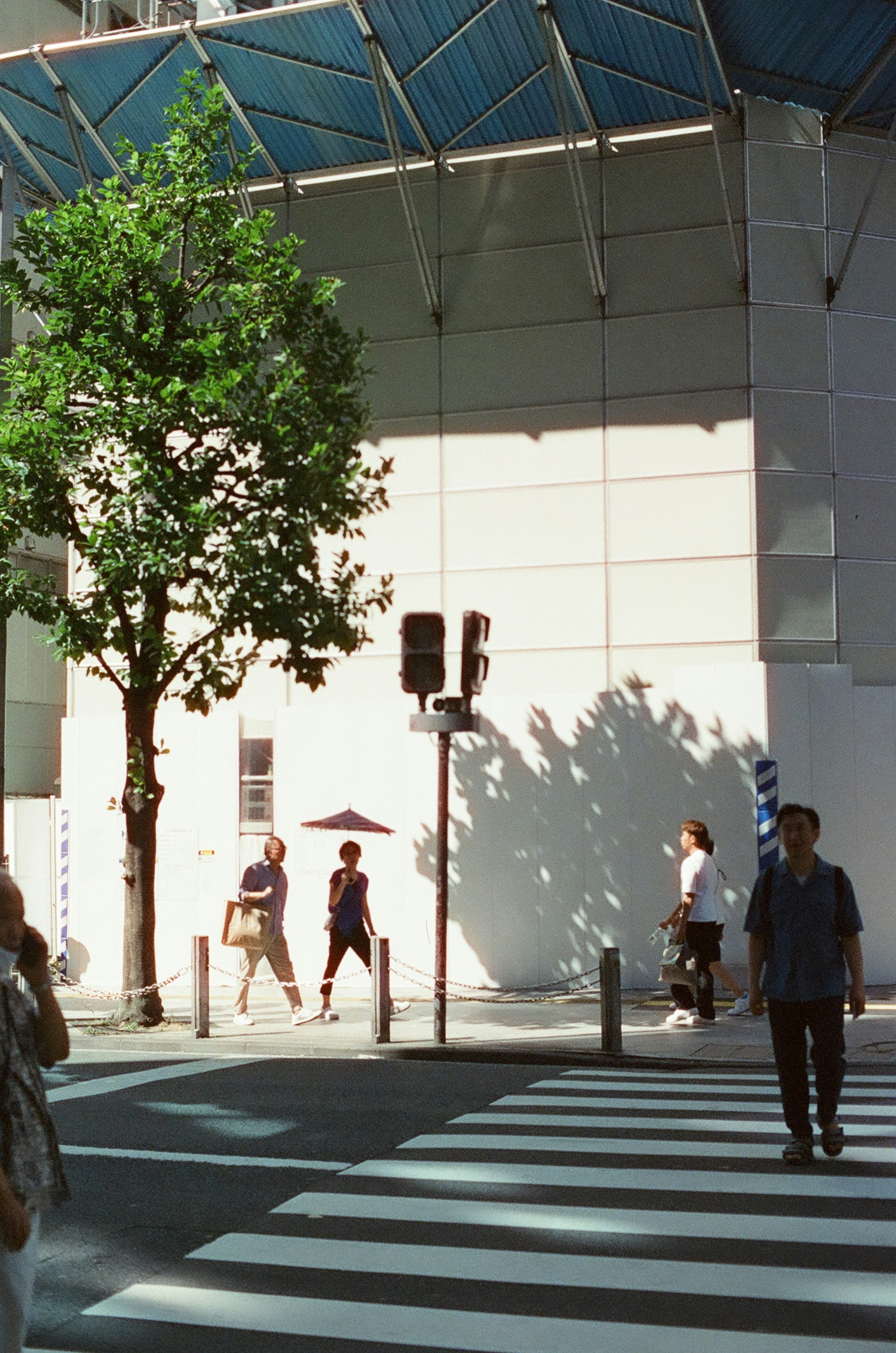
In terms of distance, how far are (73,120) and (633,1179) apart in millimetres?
17322

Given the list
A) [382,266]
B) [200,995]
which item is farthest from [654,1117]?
[382,266]

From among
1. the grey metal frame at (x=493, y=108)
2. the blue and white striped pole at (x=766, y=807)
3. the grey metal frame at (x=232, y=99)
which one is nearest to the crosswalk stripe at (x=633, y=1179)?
the blue and white striped pole at (x=766, y=807)

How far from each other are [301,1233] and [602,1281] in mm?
1551

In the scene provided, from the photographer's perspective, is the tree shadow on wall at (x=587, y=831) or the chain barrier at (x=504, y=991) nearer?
the chain barrier at (x=504, y=991)

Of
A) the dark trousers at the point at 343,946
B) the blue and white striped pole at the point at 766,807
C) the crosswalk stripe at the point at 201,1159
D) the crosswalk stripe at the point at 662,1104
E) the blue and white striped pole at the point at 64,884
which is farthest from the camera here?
the blue and white striped pole at the point at 64,884

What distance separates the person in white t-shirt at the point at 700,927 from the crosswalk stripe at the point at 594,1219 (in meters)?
7.53

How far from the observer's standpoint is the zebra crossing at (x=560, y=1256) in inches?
224

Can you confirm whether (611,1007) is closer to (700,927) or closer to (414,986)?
(700,927)

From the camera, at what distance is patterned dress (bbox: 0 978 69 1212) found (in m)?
4.68

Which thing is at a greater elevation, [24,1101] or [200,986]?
[24,1101]

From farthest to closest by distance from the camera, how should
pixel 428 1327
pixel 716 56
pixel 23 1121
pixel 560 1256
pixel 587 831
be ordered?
1. pixel 587 831
2. pixel 716 56
3. pixel 560 1256
4. pixel 428 1327
5. pixel 23 1121

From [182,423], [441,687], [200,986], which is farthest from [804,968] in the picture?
[182,423]

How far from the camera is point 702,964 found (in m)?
15.2

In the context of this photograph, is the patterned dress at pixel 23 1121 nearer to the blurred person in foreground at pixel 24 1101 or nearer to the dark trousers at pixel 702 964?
the blurred person in foreground at pixel 24 1101
